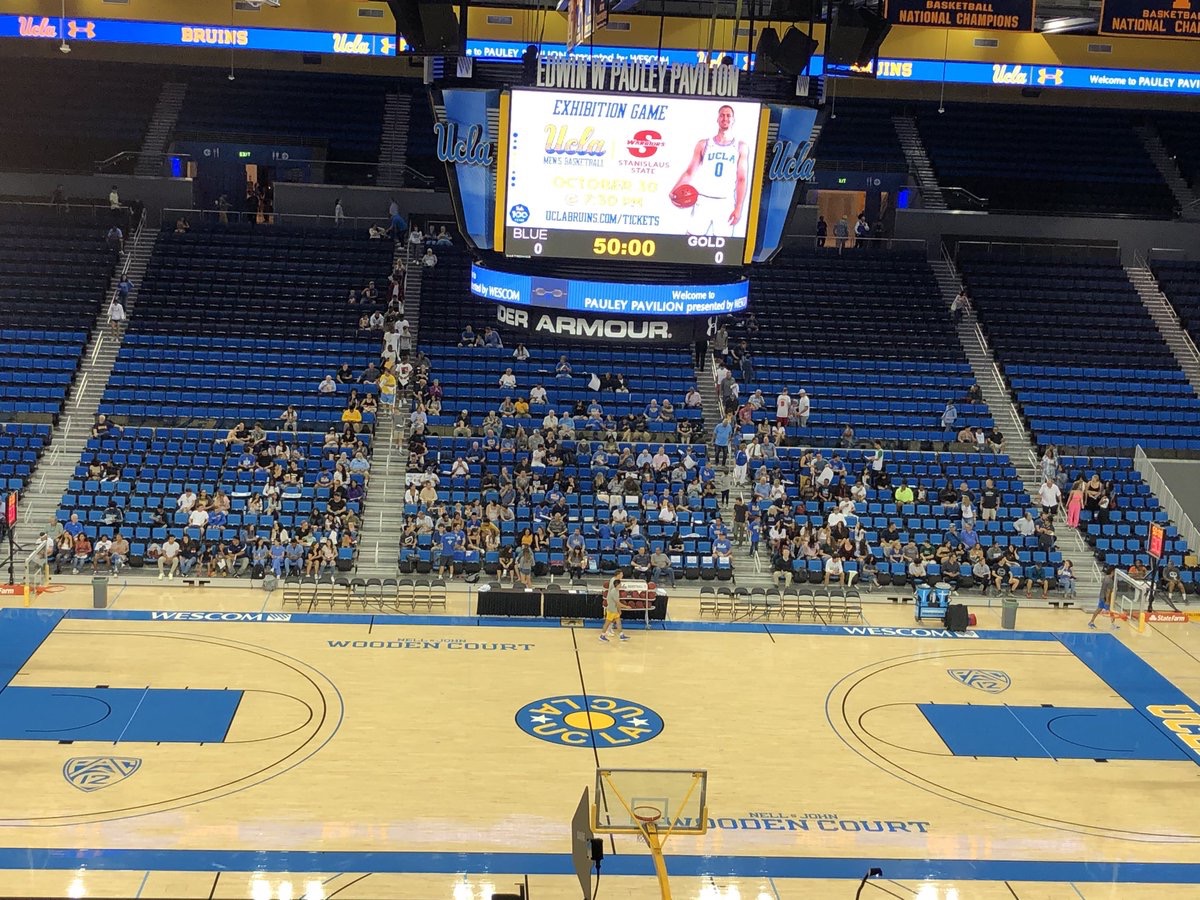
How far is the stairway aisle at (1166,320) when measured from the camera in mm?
40125

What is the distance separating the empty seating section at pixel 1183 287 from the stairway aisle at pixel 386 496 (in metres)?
22.7

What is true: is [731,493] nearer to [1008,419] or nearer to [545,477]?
[545,477]

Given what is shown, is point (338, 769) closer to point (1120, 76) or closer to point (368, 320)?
point (368, 320)

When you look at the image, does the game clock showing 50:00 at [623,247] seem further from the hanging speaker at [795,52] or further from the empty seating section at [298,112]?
the empty seating section at [298,112]

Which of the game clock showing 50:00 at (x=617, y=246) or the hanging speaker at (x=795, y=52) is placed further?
the hanging speaker at (x=795, y=52)

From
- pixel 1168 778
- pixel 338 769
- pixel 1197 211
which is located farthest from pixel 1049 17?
pixel 338 769

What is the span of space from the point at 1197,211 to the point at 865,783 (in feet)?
103

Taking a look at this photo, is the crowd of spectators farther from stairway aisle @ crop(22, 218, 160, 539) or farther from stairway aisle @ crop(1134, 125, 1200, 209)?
stairway aisle @ crop(1134, 125, 1200, 209)

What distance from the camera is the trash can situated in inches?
1099

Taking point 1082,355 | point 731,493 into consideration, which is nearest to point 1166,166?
point 1082,355

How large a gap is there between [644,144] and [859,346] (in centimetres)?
1877

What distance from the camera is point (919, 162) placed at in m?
46.1

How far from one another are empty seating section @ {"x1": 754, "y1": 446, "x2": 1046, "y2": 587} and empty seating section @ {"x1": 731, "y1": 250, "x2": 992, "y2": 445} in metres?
1.23

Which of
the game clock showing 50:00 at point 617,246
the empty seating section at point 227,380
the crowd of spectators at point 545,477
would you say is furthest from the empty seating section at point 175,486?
the game clock showing 50:00 at point 617,246
